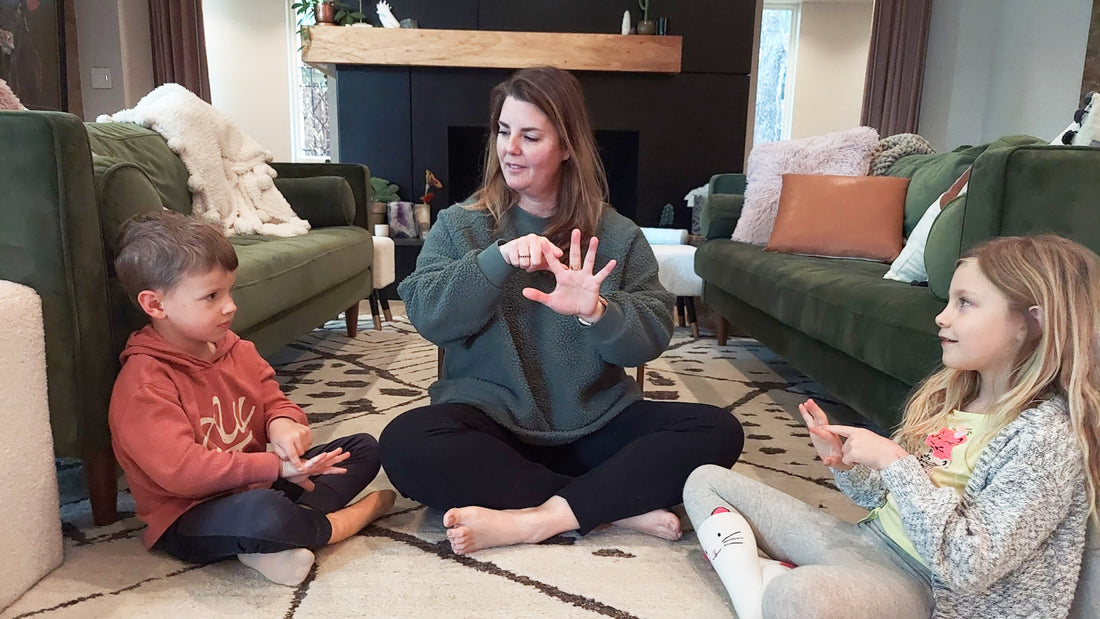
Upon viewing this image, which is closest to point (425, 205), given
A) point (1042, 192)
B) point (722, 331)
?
point (722, 331)

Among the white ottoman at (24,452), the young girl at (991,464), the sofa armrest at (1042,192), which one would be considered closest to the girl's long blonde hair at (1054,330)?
the young girl at (991,464)

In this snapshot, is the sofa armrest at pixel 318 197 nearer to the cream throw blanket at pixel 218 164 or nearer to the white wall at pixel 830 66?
the cream throw blanket at pixel 218 164

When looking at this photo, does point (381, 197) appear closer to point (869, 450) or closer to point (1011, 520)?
point (869, 450)

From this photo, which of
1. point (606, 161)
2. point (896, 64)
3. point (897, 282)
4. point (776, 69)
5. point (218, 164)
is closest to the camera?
point (897, 282)

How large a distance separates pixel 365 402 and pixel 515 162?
1.00m

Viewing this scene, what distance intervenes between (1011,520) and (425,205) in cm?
359

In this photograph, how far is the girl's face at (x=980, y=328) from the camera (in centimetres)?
84

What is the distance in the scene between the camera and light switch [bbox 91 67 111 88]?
4.48 meters

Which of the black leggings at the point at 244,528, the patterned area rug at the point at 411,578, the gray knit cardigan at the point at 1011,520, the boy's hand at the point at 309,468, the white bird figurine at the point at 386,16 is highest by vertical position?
the white bird figurine at the point at 386,16

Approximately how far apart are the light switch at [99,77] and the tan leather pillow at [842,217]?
416 cm

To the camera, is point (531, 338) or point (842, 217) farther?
point (842, 217)

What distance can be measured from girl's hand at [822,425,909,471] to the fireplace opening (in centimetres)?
349

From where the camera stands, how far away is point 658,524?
120 cm

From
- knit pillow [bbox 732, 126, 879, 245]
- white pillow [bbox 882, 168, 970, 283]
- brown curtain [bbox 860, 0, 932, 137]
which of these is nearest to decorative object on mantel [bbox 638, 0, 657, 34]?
knit pillow [bbox 732, 126, 879, 245]
